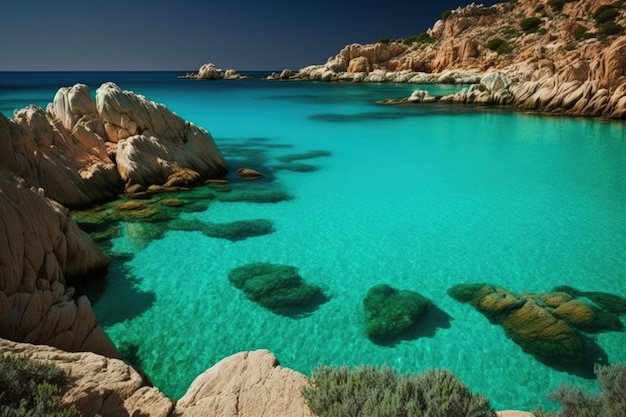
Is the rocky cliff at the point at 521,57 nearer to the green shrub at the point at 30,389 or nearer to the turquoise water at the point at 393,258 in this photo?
the turquoise water at the point at 393,258

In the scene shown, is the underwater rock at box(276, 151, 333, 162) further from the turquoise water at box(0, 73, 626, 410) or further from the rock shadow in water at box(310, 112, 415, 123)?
the rock shadow in water at box(310, 112, 415, 123)

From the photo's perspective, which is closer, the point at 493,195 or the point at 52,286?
the point at 52,286

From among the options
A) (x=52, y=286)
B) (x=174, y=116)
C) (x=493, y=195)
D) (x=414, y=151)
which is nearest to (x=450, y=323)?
(x=52, y=286)

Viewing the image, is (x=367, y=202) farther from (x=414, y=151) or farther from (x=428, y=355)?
(x=414, y=151)

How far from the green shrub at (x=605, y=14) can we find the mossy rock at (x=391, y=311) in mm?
96999

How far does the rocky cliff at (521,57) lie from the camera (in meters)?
44.4

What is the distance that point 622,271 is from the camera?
484 inches

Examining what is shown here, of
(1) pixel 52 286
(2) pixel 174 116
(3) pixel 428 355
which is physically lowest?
(3) pixel 428 355

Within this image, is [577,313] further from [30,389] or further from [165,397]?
[30,389]

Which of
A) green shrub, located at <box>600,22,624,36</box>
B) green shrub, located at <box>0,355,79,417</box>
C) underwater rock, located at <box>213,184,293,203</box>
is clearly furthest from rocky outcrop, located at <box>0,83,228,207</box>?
green shrub, located at <box>600,22,624,36</box>

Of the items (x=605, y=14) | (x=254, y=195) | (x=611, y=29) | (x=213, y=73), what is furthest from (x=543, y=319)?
(x=213, y=73)

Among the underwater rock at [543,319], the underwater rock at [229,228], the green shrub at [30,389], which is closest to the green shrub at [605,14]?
the underwater rock at [543,319]

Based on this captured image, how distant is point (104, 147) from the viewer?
70.1ft

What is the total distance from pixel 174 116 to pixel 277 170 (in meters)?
7.04
